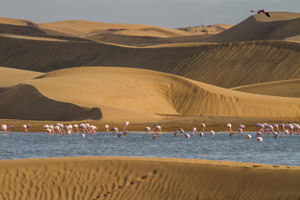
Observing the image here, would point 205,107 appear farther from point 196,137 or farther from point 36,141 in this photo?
point 36,141

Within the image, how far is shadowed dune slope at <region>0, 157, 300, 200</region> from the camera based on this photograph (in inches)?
578

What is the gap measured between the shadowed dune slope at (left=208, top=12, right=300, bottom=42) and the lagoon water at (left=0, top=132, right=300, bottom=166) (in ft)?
372

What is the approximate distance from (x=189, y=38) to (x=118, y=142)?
542 ft

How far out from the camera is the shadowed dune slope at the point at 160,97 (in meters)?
57.8

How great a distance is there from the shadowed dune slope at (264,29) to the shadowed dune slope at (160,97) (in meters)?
83.9

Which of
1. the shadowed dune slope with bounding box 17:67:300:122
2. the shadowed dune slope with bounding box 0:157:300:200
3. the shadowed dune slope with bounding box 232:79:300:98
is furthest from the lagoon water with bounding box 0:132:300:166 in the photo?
the shadowed dune slope with bounding box 232:79:300:98

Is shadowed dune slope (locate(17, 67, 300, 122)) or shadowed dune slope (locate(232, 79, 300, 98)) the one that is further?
shadowed dune slope (locate(232, 79, 300, 98))

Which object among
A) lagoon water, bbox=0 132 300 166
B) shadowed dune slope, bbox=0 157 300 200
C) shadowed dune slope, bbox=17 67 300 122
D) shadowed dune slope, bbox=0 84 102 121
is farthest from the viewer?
shadowed dune slope, bbox=17 67 300 122

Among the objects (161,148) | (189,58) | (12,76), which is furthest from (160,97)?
(189,58)

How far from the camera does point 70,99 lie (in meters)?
54.7

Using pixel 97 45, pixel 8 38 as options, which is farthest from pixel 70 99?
pixel 8 38

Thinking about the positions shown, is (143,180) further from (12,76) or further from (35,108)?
(12,76)

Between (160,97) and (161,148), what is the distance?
33701 millimetres

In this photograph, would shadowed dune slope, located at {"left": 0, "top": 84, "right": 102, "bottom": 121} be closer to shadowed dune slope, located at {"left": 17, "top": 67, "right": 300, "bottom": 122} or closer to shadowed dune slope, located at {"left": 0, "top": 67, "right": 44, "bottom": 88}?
shadowed dune slope, located at {"left": 17, "top": 67, "right": 300, "bottom": 122}
